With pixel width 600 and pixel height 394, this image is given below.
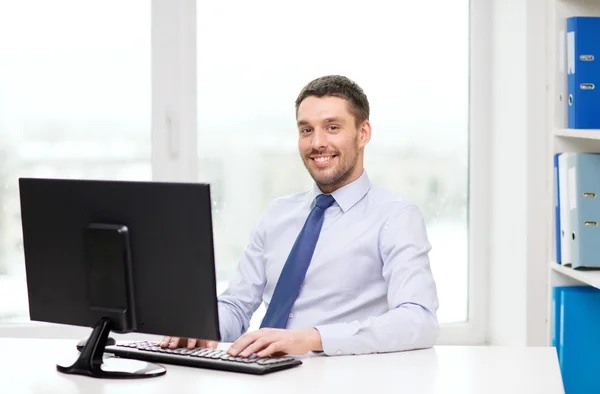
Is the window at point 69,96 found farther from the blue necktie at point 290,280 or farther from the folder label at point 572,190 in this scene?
the folder label at point 572,190

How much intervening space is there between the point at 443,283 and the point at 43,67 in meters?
1.87

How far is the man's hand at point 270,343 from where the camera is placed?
1.92m

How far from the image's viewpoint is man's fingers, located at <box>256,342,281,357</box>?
1913 mm

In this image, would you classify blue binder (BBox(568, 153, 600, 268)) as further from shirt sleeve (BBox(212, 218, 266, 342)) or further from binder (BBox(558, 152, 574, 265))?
shirt sleeve (BBox(212, 218, 266, 342))

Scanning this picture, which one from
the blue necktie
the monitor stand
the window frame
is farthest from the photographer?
the window frame

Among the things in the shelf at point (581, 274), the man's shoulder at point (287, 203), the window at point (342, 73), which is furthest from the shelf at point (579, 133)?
the window at point (342, 73)

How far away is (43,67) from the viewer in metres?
3.72

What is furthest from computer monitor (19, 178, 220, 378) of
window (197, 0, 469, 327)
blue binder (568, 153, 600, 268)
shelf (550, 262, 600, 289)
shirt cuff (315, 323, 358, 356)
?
window (197, 0, 469, 327)

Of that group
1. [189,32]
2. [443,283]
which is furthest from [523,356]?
[189,32]

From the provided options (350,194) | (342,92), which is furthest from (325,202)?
(342,92)

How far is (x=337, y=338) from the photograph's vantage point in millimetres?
2000

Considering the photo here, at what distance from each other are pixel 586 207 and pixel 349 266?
76 cm

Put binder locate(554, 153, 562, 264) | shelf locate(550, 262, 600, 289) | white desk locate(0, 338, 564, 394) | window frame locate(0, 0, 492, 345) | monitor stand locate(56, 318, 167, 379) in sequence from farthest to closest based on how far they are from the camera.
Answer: window frame locate(0, 0, 492, 345) < binder locate(554, 153, 562, 264) < shelf locate(550, 262, 600, 289) < monitor stand locate(56, 318, 167, 379) < white desk locate(0, 338, 564, 394)

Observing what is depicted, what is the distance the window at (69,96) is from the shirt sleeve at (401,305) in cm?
170
